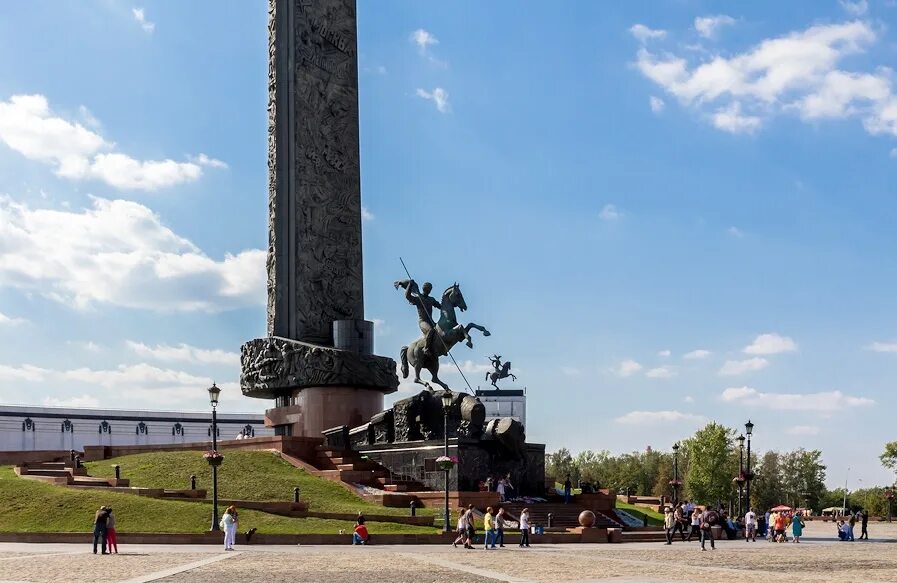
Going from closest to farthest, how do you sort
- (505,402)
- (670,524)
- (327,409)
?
1. (670,524)
2. (327,409)
3. (505,402)

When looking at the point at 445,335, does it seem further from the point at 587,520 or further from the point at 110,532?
the point at 110,532

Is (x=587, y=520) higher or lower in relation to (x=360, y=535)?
lower

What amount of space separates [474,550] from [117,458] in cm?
2245

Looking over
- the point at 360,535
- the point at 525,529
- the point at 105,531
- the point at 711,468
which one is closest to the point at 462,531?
the point at 525,529

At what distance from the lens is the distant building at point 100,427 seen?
85.7 metres

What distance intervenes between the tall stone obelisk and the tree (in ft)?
115

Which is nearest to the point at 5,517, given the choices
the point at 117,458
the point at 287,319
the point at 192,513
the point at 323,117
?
the point at 192,513

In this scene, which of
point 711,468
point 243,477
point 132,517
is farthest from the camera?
point 711,468

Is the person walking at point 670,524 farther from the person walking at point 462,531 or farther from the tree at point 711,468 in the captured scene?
the tree at point 711,468

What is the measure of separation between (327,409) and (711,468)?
3811 cm

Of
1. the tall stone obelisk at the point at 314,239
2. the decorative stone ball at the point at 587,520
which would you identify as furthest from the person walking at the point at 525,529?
the tall stone obelisk at the point at 314,239

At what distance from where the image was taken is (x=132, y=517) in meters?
Result: 31.2

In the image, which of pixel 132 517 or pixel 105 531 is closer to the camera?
pixel 105 531

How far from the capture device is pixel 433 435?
41406 mm
